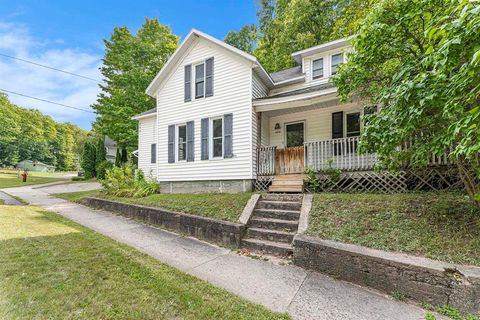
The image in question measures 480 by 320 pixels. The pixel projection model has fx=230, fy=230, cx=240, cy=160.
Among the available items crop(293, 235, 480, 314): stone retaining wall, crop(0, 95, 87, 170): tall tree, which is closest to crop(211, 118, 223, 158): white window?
crop(293, 235, 480, 314): stone retaining wall

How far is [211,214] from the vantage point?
668cm

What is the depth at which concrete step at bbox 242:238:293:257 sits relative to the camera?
16.2ft

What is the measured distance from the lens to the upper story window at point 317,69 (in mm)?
11188

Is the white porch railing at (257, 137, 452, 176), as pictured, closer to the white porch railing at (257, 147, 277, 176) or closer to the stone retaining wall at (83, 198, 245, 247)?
the white porch railing at (257, 147, 277, 176)

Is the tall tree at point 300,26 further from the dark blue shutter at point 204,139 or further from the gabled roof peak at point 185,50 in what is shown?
the dark blue shutter at point 204,139

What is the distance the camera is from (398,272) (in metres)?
3.48

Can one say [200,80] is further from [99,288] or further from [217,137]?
[99,288]

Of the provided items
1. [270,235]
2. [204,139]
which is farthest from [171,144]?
[270,235]

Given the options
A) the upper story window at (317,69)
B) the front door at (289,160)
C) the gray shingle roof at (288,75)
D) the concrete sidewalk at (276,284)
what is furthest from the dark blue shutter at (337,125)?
the concrete sidewalk at (276,284)

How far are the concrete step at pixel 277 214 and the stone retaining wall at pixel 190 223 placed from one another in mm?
892

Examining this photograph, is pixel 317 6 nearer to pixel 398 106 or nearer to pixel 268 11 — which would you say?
pixel 268 11

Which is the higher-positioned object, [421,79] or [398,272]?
[421,79]

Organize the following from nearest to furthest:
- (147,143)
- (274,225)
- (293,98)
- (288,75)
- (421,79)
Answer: (421,79)
(274,225)
(293,98)
(288,75)
(147,143)

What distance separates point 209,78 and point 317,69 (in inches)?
210
